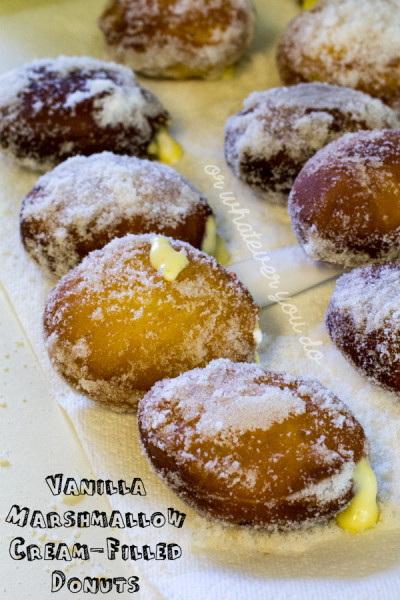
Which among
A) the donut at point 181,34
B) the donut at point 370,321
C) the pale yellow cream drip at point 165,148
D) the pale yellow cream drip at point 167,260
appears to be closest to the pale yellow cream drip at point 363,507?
the donut at point 370,321

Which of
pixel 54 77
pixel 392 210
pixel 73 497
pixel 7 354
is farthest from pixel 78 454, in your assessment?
pixel 54 77

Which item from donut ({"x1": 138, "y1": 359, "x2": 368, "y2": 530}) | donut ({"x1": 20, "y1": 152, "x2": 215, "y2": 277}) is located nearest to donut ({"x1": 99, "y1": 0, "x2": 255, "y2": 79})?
donut ({"x1": 20, "y1": 152, "x2": 215, "y2": 277})

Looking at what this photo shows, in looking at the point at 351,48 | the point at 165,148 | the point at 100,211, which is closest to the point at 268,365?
the point at 100,211

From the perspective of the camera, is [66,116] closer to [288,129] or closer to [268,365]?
[288,129]

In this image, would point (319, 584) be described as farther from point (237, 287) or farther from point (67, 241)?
point (67, 241)

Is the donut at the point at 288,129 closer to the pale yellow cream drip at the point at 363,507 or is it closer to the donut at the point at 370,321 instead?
the donut at the point at 370,321

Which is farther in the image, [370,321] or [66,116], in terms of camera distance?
[66,116]

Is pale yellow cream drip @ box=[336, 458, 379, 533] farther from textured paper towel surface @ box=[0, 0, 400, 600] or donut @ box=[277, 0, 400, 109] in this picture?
donut @ box=[277, 0, 400, 109]
